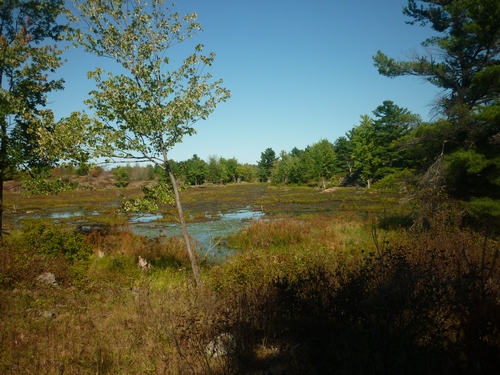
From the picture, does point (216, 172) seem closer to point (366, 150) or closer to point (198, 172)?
point (198, 172)

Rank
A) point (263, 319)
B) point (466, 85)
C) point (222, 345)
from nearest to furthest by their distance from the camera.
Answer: point (222, 345), point (263, 319), point (466, 85)

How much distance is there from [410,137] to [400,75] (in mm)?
3840

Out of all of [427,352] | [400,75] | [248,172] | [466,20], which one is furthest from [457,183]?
[248,172]

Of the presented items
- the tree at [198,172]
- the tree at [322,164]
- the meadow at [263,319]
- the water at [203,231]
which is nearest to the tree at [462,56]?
the meadow at [263,319]

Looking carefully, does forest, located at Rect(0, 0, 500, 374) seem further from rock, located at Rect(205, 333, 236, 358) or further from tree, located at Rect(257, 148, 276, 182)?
tree, located at Rect(257, 148, 276, 182)

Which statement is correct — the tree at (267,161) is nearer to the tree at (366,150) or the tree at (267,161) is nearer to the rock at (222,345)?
the tree at (366,150)

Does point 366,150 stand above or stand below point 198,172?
above

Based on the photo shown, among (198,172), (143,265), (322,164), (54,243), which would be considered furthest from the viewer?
(198,172)

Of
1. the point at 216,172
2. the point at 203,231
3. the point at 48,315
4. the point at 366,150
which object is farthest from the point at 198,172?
the point at 48,315

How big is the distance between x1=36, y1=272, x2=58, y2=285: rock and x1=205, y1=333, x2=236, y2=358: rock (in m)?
6.35

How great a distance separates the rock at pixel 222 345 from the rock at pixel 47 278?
635 centimetres

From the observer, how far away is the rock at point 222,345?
14.0 ft

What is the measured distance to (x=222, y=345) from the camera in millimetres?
4387

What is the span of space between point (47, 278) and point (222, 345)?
6.72 metres
